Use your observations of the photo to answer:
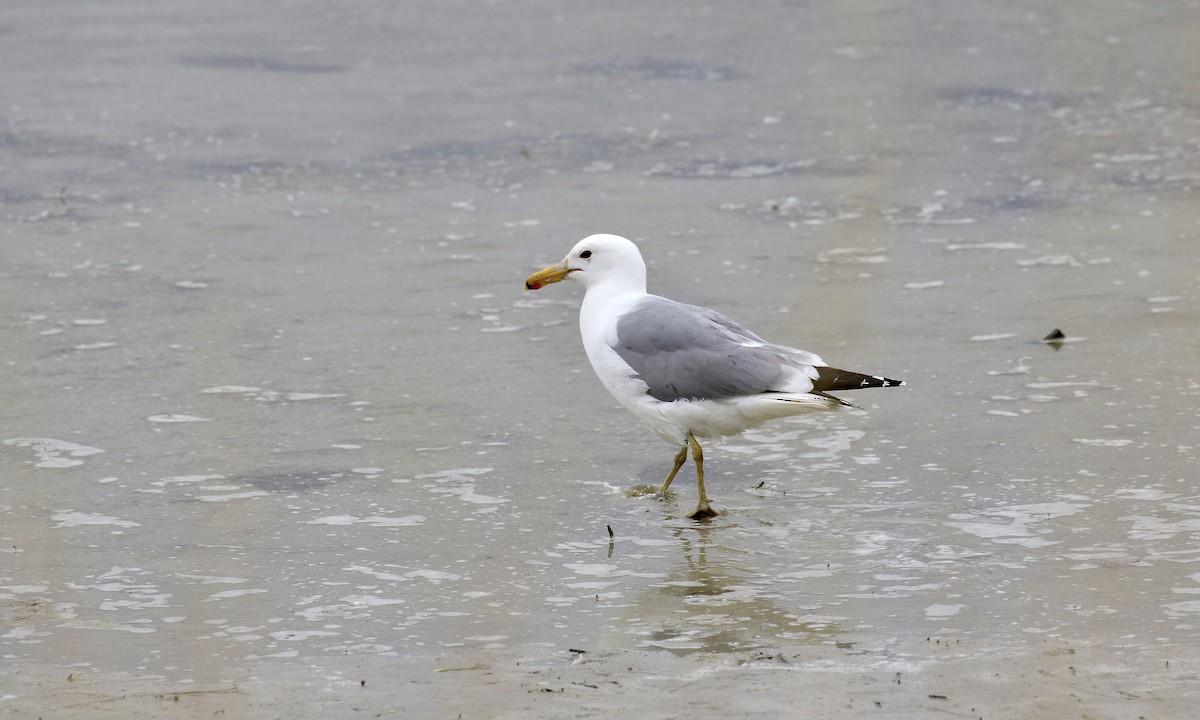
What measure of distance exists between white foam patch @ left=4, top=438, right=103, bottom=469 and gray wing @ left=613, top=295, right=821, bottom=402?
1.71 meters

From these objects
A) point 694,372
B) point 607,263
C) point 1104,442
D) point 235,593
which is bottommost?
point 235,593

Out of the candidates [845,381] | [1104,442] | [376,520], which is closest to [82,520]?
[376,520]

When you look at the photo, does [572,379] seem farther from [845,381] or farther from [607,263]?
[845,381]

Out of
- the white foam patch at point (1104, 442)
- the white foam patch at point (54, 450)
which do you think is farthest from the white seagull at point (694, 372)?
the white foam patch at point (54, 450)

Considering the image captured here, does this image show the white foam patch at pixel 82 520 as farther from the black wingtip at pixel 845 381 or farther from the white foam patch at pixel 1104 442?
the white foam patch at pixel 1104 442

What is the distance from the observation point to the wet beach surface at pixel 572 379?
12.9 feet

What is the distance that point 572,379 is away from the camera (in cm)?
636

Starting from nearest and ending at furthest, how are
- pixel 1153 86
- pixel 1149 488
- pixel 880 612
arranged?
pixel 880 612 < pixel 1149 488 < pixel 1153 86

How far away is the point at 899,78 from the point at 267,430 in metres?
6.95

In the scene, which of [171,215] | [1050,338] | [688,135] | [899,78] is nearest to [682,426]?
[1050,338]

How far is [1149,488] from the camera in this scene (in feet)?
16.3

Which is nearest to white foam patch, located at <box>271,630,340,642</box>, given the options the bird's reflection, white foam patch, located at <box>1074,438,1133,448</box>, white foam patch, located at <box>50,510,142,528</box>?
the bird's reflection

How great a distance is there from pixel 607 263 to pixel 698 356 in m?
0.58

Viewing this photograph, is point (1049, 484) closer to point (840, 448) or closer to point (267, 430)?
point (840, 448)
